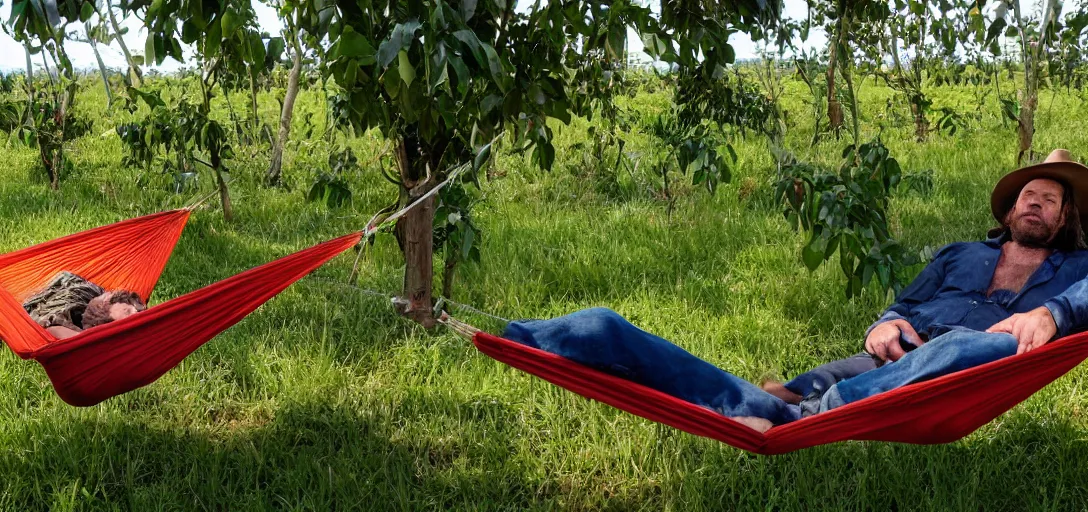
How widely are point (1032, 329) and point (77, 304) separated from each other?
2775mm

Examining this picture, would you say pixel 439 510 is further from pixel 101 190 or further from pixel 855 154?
pixel 101 190

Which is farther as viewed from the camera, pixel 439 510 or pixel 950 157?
pixel 950 157

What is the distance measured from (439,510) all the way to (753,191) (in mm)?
3036

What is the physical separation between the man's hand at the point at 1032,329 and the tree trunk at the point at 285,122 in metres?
3.53

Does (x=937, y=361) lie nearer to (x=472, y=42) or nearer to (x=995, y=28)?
(x=472, y=42)

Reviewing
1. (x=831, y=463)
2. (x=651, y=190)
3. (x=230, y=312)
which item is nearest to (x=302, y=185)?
(x=651, y=190)

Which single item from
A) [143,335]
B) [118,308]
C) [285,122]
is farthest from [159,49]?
[285,122]

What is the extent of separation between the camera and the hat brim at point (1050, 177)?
7.67 feet

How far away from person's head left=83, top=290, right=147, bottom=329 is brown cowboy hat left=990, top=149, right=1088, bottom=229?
2674mm

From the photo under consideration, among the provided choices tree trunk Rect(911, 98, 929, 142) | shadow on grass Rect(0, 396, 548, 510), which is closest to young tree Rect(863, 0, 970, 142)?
tree trunk Rect(911, 98, 929, 142)

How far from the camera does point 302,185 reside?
5.18 meters

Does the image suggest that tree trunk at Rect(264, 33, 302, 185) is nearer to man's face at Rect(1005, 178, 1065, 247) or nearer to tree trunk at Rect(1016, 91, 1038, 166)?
man's face at Rect(1005, 178, 1065, 247)

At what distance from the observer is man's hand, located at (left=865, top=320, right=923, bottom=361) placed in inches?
87.6

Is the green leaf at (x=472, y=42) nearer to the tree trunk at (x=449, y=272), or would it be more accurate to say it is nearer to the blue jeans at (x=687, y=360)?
the blue jeans at (x=687, y=360)
